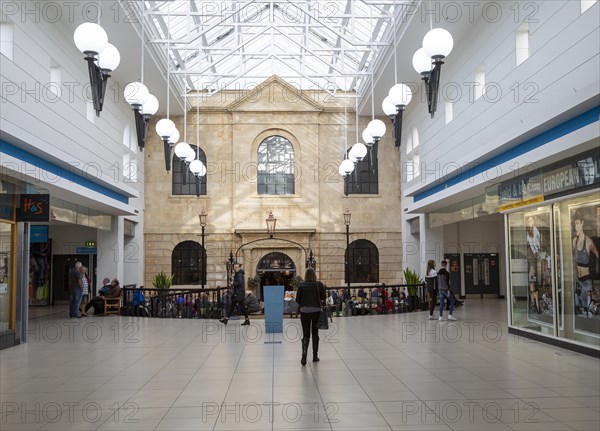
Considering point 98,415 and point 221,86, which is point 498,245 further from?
point 98,415

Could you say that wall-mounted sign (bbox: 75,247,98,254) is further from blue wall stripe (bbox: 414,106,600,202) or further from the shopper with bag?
the shopper with bag

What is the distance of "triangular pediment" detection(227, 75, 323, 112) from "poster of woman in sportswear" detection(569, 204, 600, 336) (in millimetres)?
17758

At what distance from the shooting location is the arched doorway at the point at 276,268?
2597 cm

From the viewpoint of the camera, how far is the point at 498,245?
84.4 ft

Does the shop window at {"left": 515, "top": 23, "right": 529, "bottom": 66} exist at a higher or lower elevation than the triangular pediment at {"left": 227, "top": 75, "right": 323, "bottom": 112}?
lower

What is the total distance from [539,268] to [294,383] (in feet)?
19.3

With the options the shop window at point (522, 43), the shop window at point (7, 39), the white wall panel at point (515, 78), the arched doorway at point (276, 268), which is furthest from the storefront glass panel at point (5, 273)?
the arched doorway at point (276, 268)

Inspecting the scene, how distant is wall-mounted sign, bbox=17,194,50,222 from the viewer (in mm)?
11367

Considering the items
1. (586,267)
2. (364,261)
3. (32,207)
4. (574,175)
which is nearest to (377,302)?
(364,261)

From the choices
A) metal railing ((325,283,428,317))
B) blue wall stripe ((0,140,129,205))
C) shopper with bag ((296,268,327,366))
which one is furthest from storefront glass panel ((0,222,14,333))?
metal railing ((325,283,428,317))

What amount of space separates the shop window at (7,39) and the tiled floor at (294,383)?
6211mm

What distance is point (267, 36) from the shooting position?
24.1m

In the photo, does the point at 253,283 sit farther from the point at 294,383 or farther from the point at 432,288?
the point at 294,383

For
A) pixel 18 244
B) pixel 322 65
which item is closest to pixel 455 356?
pixel 18 244
